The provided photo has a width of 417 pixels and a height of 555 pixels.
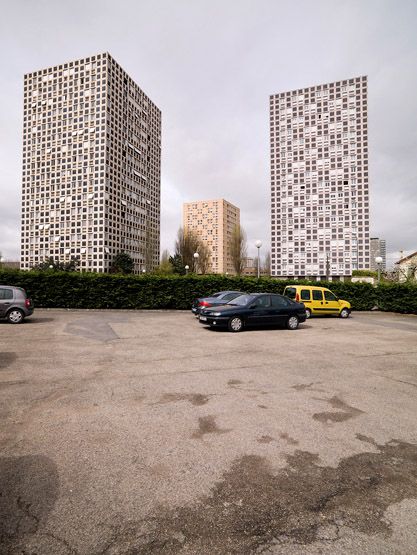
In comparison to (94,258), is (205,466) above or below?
below

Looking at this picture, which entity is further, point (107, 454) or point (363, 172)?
point (363, 172)

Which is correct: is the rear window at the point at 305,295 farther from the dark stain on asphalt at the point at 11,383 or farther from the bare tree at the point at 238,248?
the bare tree at the point at 238,248

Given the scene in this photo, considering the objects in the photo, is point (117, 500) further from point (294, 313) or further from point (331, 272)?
point (331, 272)

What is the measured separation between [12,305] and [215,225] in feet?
485

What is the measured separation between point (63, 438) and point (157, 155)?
106m

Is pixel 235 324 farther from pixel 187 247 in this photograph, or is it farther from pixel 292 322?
pixel 187 247

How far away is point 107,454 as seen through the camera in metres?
3.22

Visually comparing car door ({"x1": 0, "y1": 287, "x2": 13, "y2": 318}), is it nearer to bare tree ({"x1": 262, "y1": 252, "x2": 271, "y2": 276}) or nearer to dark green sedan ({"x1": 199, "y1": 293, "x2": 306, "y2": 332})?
dark green sedan ({"x1": 199, "y1": 293, "x2": 306, "y2": 332})

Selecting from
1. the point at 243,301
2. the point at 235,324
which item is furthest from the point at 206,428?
the point at 243,301

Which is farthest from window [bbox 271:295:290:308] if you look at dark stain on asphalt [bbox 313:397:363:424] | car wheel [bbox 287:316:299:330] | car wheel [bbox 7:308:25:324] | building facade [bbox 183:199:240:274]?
building facade [bbox 183:199:240:274]

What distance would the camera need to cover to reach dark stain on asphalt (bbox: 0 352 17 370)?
6569mm

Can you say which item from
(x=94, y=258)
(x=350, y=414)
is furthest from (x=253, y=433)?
(x=94, y=258)

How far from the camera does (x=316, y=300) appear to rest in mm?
18438

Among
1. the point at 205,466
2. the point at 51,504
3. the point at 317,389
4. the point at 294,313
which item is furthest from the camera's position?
the point at 294,313
